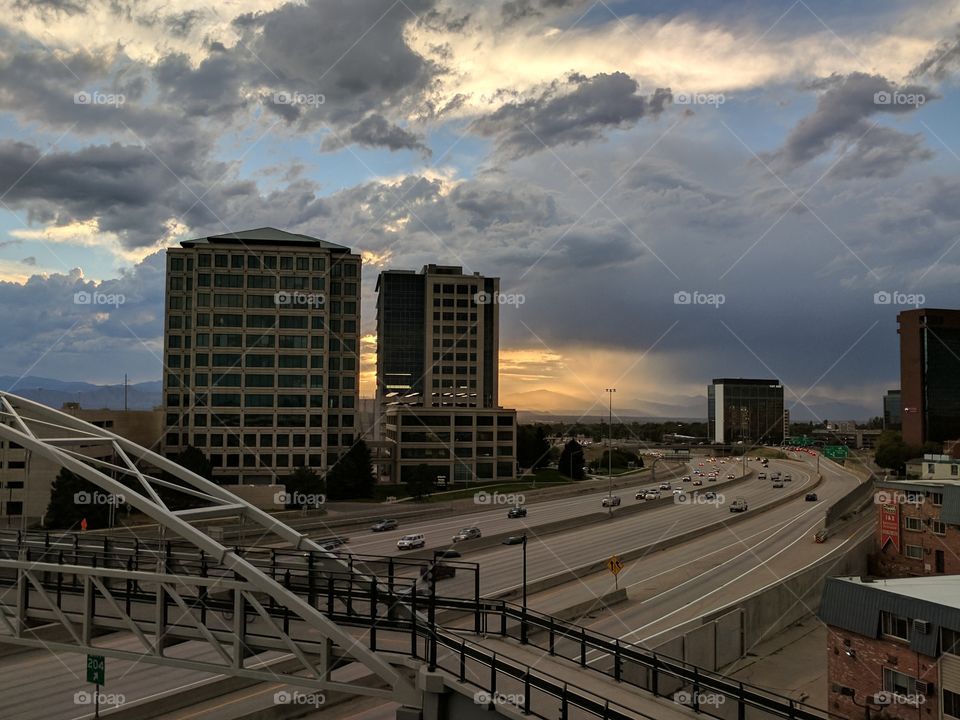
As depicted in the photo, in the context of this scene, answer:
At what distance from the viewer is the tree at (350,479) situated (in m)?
69.1

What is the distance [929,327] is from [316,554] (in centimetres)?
A: 13042

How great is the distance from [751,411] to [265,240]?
A: 140229 mm

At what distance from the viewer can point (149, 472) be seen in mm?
67938

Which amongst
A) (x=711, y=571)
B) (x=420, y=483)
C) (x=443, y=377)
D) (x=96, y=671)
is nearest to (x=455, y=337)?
(x=443, y=377)

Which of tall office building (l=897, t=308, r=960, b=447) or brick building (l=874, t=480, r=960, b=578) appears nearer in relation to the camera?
brick building (l=874, t=480, r=960, b=578)

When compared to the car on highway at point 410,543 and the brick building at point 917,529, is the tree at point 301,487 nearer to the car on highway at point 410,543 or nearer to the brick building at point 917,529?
the car on highway at point 410,543

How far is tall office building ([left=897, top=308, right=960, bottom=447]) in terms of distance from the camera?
4555 inches

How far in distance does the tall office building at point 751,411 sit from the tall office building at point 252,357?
427 feet

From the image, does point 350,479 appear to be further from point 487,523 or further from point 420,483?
point 487,523

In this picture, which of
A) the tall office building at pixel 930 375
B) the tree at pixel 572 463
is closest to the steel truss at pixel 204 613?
the tree at pixel 572 463

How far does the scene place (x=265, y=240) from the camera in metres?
74.8

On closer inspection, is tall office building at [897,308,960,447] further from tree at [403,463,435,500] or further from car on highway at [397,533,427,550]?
car on highway at [397,533,427,550]

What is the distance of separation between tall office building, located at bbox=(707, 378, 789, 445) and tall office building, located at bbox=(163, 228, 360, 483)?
130m

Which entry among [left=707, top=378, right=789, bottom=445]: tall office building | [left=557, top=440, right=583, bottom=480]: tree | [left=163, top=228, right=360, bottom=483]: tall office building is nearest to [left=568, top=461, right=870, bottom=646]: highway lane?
[left=557, top=440, right=583, bottom=480]: tree
